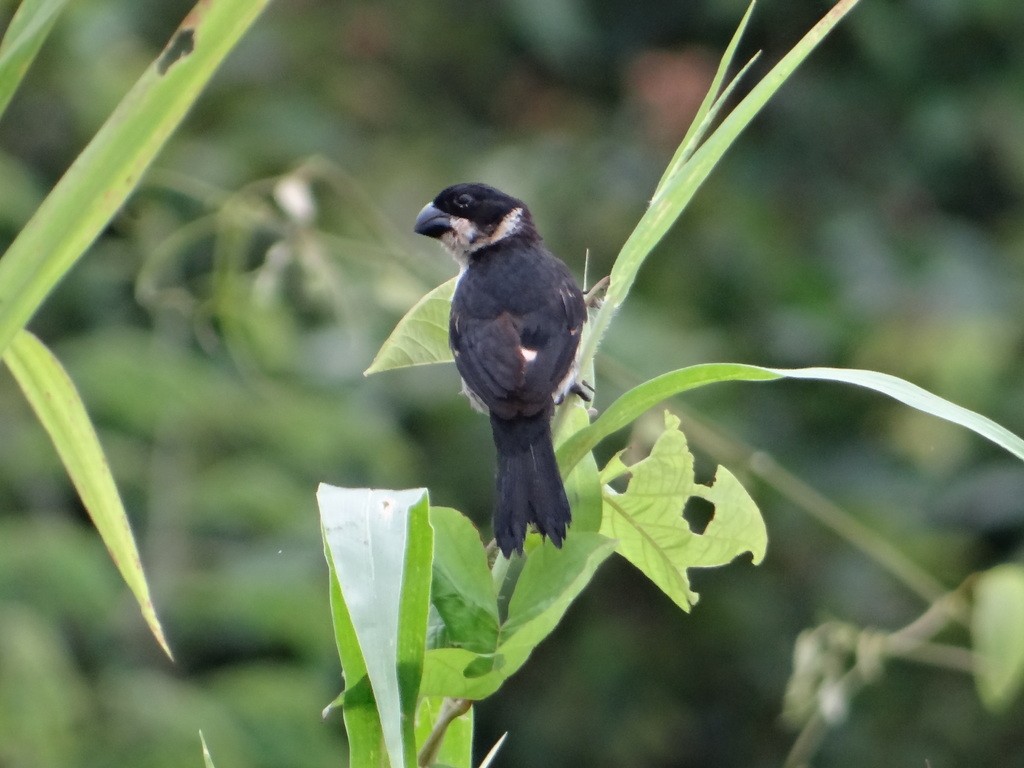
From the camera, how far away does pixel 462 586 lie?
1045 millimetres

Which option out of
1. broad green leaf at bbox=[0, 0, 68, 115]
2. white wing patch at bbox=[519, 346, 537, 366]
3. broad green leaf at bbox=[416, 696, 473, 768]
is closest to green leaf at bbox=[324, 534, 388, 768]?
broad green leaf at bbox=[416, 696, 473, 768]

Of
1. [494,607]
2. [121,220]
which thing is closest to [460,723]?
[494,607]

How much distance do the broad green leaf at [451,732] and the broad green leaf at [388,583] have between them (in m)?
0.16

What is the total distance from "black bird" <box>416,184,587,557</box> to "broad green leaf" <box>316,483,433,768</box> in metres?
0.20

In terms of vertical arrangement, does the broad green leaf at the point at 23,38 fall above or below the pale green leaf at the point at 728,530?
above

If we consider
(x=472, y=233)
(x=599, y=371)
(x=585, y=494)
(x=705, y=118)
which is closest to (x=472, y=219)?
(x=472, y=233)

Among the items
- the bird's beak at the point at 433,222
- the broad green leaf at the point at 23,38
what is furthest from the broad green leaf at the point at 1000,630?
the broad green leaf at the point at 23,38

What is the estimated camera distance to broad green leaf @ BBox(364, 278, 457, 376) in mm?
1434

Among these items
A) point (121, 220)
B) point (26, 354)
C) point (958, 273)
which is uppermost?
point (26, 354)

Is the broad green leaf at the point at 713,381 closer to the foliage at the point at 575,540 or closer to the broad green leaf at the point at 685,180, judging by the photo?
the foliage at the point at 575,540

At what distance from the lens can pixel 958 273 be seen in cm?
462

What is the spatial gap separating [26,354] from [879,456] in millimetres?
3846

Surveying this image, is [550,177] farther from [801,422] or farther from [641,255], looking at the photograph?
[641,255]

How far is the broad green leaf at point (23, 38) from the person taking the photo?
947 millimetres
